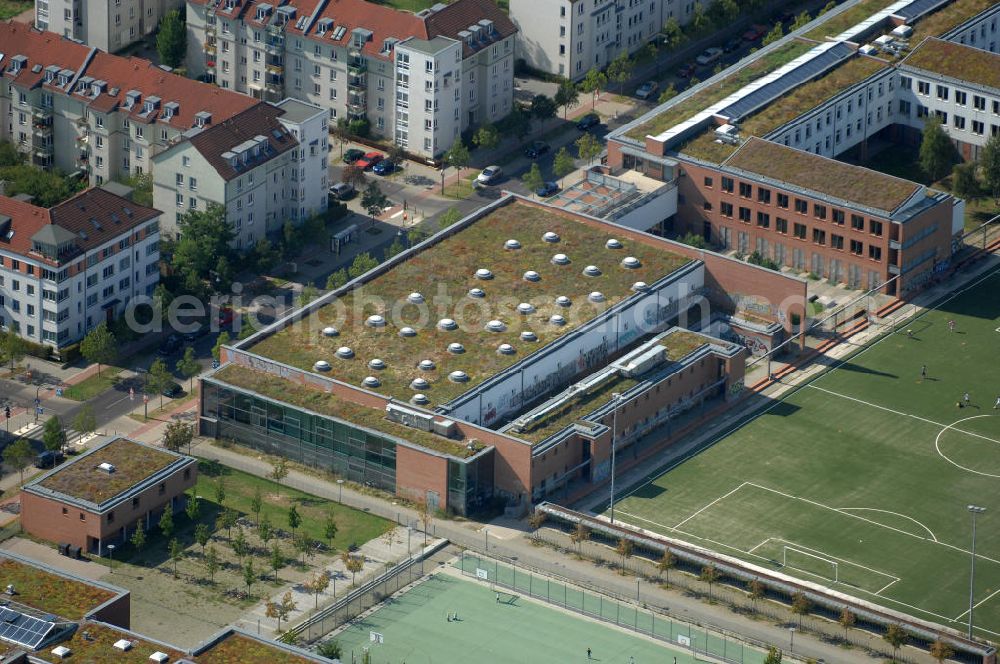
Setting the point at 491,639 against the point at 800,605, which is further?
the point at 800,605

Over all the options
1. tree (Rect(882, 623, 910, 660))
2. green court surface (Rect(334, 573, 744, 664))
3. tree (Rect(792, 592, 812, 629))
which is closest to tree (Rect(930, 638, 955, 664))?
tree (Rect(882, 623, 910, 660))

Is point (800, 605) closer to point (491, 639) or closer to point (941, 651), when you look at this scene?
point (941, 651)

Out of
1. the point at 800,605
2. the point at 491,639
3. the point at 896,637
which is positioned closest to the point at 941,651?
the point at 896,637

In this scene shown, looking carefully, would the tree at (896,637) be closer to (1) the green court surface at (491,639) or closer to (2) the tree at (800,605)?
(2) the tree at (800,605)

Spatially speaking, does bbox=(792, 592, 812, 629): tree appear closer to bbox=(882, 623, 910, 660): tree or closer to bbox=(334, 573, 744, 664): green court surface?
bbox=(882, 623, 910, 660): tree

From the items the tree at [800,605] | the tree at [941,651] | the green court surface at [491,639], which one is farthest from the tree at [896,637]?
the green court surface at [491,639]

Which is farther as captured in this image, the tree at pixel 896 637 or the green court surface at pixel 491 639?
the tree at pixel 896 637

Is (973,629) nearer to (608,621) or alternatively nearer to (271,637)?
(608,621)
